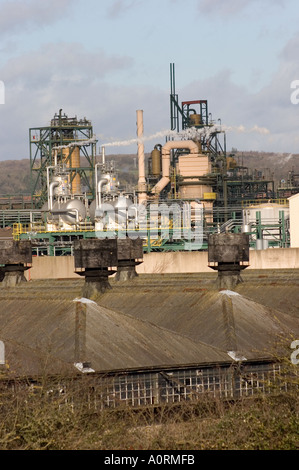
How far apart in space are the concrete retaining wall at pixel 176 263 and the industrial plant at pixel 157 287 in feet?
0.29

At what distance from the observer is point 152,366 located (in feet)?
90.3

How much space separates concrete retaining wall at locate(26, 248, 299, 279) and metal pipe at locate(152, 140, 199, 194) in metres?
16.4

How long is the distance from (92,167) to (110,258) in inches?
1899

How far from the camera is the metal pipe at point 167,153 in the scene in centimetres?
8256

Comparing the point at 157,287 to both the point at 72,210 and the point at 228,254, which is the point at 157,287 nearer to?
the point at 228,254

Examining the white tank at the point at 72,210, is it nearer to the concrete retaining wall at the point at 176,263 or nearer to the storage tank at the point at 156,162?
the concrete retaining wall at the point at 176,263

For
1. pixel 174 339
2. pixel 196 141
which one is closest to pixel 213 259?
pixel 174 339

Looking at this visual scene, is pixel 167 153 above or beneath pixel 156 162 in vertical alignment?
above

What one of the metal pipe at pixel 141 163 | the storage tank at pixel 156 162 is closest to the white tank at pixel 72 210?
the metal pipe at pixel 141 163

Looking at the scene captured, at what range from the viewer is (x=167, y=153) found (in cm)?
8369

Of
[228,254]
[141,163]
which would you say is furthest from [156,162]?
[228,254]

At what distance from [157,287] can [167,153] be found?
42.1m

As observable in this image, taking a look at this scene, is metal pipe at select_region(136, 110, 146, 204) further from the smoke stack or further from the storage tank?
the smoke stack
